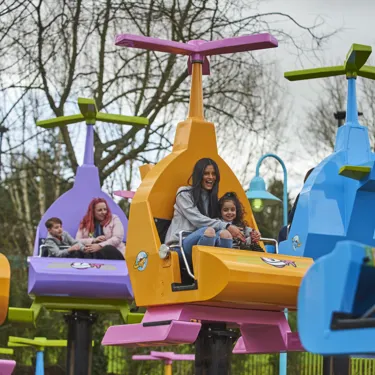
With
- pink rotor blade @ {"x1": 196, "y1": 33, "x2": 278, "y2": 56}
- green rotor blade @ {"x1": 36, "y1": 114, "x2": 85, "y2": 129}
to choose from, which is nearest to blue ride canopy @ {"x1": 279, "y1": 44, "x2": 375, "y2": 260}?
pink rotor blade @ {"x1": 196, "y1": 33, "x2": 278, "y2": 56}

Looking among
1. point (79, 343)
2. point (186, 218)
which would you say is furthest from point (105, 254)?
point (186, 218)

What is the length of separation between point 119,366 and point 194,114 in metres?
10.3

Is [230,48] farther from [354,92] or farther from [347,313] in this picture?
[347,313]

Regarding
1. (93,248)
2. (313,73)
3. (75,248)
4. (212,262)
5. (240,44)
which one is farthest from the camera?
(93,248)

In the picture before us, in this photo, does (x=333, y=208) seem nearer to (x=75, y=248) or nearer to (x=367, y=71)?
(x=367, y=71)

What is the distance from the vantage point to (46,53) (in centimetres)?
1638

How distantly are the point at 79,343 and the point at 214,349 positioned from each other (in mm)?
2857

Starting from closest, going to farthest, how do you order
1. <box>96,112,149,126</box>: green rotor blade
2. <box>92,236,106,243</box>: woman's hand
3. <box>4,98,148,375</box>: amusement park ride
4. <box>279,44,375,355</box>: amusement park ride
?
<box>279,44,375,355</box>: amusement park ride, <box>4,98,148,375</box>: amusement park ride, <box>92,236,106,243</box>: woman's hand, <box>96,112,149,126</box>: green rotor blade

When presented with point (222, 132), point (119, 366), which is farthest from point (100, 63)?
point (119, 366)

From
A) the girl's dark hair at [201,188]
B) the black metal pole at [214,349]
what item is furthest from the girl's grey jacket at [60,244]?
the black metal pole at [214,349]

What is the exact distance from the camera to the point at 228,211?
818 cm

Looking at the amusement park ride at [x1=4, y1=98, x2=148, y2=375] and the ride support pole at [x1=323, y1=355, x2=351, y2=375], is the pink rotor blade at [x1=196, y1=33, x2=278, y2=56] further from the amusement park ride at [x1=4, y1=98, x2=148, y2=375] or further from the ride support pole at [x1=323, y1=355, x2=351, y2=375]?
the ride support pole at [x1=323, y1=355, x2=351, y2=375]

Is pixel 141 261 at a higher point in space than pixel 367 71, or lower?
lower

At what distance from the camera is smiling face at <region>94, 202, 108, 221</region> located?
1079 centimetres
